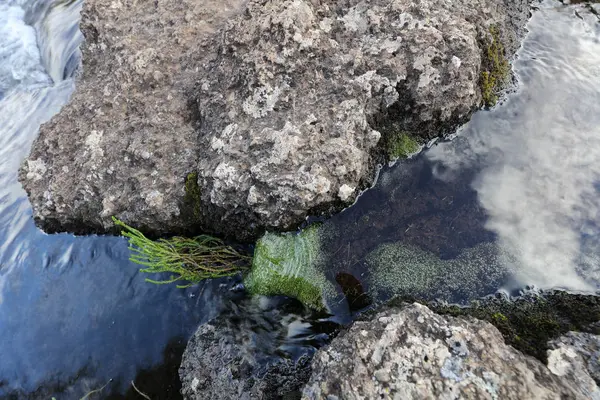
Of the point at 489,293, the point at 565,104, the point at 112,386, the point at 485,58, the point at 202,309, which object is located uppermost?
the point at 485,58

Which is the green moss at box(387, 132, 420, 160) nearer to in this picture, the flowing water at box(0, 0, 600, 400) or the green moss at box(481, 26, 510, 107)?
the flowing water at box(0, 0, 600, 400)

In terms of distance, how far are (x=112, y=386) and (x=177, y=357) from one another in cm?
61

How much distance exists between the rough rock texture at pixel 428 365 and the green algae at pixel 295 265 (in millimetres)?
756

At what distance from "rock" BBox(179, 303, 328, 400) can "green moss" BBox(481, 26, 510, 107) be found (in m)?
2.63

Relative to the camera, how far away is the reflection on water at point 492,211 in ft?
10.3

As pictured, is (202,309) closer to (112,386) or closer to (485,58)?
(112,386)

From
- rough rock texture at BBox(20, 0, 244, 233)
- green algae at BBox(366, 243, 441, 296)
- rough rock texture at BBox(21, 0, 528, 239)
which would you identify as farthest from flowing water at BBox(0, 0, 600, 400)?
rough rock texture at BBox(20, 0, 244, 233)

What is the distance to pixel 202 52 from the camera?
397cm

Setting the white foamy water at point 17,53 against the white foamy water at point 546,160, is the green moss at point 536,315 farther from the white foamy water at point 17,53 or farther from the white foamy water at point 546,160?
the white foamy water at point 17,53

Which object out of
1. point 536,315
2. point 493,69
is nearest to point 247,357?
point 536,315

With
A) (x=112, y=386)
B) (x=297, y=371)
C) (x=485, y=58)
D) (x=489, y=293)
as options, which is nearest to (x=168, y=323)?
(x=112, y=386)

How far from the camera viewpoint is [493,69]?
3.92m

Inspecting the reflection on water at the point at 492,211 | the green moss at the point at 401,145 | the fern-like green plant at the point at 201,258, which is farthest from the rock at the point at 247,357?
the green moss at the point at 401,145

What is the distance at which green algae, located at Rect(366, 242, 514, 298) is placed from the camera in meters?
3.10
